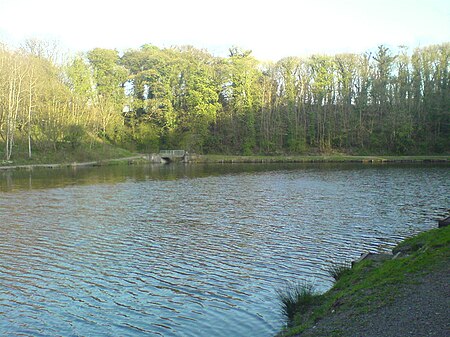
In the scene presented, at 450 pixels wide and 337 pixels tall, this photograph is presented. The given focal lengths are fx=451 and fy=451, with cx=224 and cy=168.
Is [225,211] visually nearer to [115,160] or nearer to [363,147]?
[115,160]

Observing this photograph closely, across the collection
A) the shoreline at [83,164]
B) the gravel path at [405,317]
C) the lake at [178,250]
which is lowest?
the lake at [178,250]

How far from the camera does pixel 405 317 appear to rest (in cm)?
657

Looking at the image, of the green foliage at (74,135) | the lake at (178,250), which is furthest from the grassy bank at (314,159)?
the lake at (178,250)

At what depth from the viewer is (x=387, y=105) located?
6931cm

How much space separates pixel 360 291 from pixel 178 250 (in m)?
7.20

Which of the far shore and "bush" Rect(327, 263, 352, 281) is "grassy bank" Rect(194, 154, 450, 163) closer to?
the far shore

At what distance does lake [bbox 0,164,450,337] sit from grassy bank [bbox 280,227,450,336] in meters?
0.52

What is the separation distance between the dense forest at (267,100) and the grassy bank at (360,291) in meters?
58.1

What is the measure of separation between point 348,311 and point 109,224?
13067mm

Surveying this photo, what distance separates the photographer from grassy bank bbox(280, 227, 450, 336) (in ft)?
23.9

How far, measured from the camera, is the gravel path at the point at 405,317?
6117 millimetres

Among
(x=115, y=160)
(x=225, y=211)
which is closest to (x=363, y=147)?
(x=115, y=160)

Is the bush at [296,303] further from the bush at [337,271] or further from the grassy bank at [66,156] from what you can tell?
the grassy bank at [66,156]

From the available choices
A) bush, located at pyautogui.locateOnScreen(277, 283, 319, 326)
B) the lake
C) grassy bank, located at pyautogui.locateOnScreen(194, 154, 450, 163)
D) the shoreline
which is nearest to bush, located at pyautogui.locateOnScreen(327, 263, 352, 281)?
the lake
